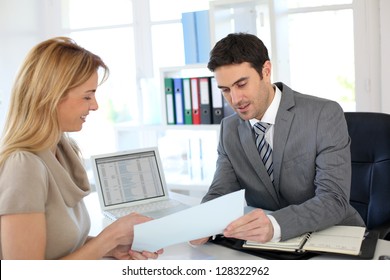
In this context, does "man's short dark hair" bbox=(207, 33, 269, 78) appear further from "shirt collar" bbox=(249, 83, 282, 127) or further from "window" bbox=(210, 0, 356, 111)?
"window" bbox=(210, 0, 356, 111)

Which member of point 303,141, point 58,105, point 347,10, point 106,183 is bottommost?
point 106,183

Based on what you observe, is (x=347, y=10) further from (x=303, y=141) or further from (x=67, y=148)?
(x=67, y=148)

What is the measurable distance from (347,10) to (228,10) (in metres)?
0.66

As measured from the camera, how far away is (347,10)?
9.53 ft

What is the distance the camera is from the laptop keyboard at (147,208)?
1943 mm

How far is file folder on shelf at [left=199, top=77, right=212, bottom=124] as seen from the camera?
2918 millimetres

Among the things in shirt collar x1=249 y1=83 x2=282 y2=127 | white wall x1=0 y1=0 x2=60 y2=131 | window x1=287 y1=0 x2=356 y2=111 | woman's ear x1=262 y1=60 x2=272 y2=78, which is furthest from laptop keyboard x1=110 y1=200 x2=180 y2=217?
white wall x1=0 y1=0 x2=60 y2=131

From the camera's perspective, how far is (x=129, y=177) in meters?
2.04

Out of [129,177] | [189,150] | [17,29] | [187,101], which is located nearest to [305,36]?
[187,101]

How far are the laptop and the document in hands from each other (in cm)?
59

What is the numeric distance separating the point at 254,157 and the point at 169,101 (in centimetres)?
133

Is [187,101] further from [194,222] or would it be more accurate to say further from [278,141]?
[194,222]

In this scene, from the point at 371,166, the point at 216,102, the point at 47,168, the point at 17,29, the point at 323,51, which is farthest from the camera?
the point at 17,29
